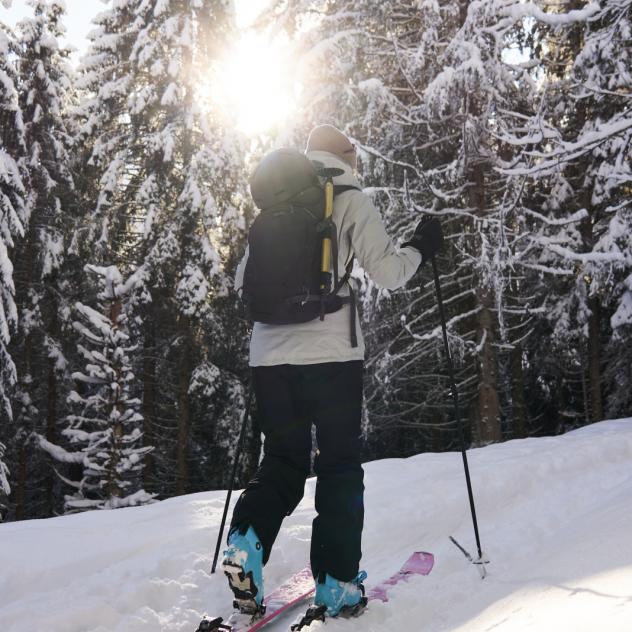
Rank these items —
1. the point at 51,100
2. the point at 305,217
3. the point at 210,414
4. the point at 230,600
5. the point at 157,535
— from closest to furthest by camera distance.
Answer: the point at 305,217, the point at 230,600, the point at 157,535, the point at 51,100, the point at 210,414

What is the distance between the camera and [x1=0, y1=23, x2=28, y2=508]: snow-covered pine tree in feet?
38.7

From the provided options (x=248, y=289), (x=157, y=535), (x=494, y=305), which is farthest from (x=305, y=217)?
(x=494, y=305)

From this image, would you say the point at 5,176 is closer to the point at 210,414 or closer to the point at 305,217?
the point at 210,414

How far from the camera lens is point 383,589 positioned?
2854 millimetres

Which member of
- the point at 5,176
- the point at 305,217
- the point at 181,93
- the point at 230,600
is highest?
the point at 181,93

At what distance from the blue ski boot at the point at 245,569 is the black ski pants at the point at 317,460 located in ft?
0.20

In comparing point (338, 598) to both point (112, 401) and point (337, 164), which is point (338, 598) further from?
point (112, 401)

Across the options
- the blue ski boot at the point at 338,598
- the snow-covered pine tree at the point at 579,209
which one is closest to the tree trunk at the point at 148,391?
the snow-covered pine tree at the point at 579,209

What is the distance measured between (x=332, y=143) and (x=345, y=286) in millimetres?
722

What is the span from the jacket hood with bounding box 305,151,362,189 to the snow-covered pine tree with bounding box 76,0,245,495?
12090mm

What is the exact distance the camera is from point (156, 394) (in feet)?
62.6

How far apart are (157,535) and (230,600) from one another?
0.78m

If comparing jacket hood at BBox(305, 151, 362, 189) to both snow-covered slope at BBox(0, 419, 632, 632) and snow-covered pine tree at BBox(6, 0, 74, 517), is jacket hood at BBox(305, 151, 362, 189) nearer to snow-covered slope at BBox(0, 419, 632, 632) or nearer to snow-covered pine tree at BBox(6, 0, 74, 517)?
snow-covered slope at BBox(0, 419, 632, 632)

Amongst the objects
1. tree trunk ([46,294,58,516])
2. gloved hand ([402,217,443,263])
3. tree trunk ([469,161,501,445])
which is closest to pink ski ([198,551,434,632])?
gloved hand ([402,217,443,263])
